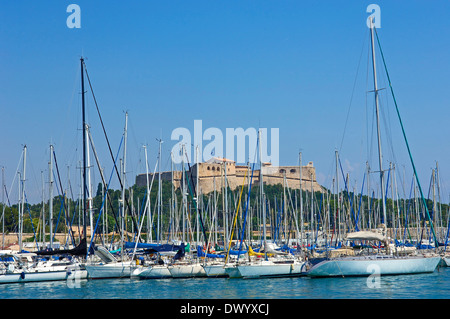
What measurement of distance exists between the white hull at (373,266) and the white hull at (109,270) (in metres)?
9.96

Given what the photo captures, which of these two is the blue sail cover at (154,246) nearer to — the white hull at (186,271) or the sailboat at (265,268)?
the white hull at (186,271)

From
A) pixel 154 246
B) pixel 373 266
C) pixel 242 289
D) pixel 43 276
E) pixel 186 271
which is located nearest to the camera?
pixel 242 289

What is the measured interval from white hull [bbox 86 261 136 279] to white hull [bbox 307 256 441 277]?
32.7ft

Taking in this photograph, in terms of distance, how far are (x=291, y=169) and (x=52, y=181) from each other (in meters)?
96.0

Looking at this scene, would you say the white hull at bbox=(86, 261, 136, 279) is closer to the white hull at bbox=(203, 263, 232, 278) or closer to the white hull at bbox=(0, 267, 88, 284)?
the white hull at bbox=(0, 267, 88, 284)

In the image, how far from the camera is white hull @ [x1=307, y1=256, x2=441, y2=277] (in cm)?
2633

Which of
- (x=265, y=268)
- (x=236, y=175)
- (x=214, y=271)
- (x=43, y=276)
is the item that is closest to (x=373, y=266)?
(x=265, y=268)

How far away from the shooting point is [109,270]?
29531mm

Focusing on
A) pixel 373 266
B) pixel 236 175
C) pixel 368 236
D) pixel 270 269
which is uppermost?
pixel 236 175

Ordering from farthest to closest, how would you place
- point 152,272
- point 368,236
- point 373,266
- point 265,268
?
point 152,272 < point 265,268 < point 368,236 < point 373,266

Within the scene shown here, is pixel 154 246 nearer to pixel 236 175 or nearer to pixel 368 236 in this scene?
pixel 368 236

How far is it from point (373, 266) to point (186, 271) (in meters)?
9.52

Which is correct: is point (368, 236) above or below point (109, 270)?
above
